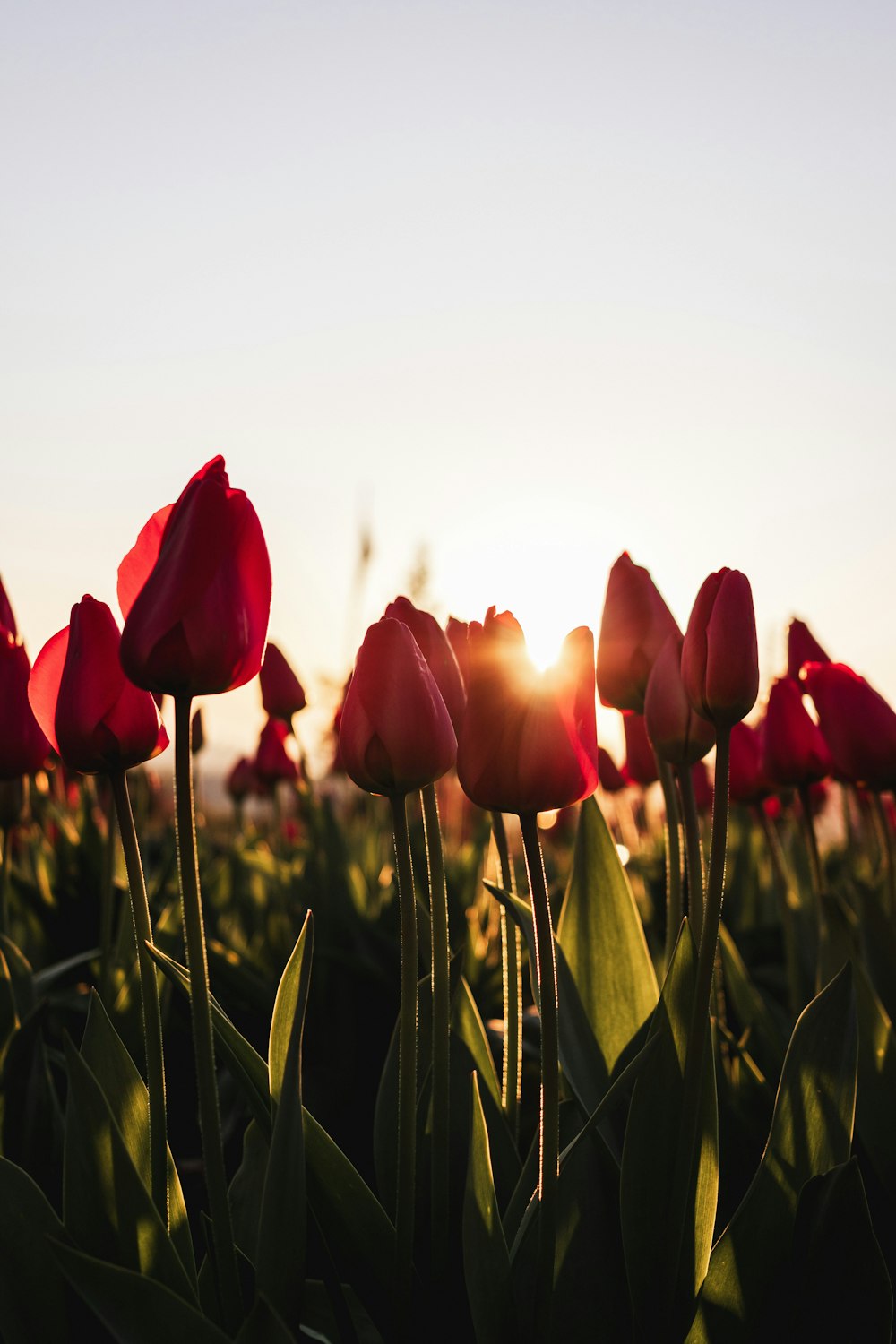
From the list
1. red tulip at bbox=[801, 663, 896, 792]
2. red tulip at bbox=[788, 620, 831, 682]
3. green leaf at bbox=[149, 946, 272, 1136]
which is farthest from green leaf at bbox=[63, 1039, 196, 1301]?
red tulip at bbox=[788, 620, 831, 682]

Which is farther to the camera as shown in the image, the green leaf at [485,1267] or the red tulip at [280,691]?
the red tulip at [280,691]

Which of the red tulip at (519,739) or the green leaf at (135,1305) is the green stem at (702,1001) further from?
the green leaf at (135,1305)

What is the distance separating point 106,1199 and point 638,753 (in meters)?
1.16

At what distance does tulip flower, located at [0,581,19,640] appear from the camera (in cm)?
158

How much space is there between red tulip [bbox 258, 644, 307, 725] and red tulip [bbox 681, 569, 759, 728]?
58.5 inches

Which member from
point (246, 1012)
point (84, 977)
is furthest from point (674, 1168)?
point (84, 977)

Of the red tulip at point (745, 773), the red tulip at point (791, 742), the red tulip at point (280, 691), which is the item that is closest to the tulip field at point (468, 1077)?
the red tulip at point (791, 742)

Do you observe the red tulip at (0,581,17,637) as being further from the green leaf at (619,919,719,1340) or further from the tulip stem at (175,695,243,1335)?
the green leaf at (619,919,719,1340)

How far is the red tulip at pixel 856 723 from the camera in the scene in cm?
155

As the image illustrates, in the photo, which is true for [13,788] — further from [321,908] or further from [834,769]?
[834,769]

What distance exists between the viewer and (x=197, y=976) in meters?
0.82

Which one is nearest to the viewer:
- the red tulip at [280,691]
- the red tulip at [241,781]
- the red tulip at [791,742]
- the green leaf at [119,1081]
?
the green leaf at [119,1081]

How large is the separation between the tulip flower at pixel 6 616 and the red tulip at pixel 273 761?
1790 mm

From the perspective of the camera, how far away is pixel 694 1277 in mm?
1028
